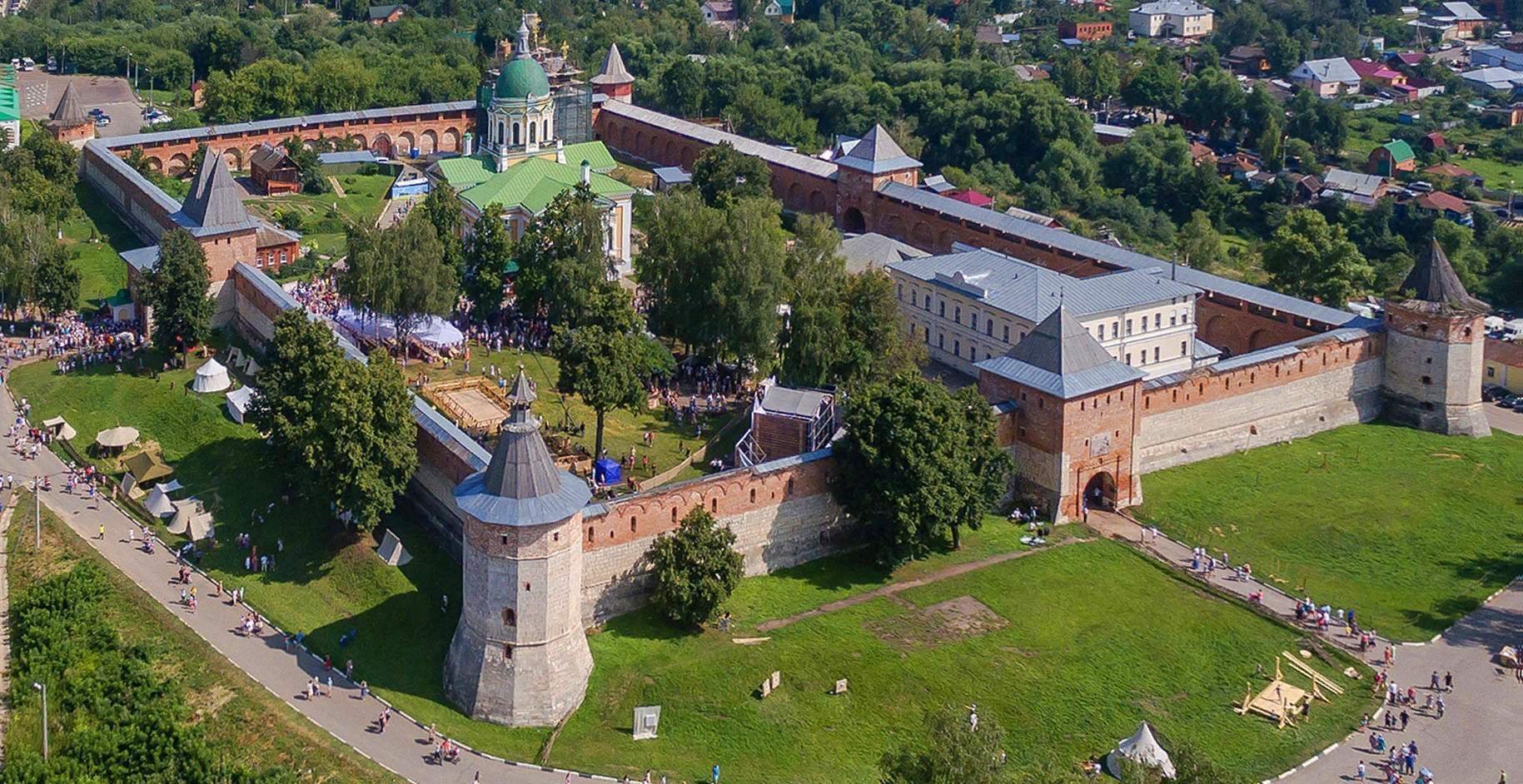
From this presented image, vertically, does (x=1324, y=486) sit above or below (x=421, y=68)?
below

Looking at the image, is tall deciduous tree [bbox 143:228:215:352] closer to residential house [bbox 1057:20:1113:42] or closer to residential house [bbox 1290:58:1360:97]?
residential house [bbox 1290:58:1360:97]

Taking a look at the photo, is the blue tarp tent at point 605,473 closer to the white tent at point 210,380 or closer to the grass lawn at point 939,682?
the grass lawn at point 939,682

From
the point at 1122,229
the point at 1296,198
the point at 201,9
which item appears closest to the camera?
the point at 1122,229

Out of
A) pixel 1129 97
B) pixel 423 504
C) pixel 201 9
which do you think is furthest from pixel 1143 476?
pixel 201 9

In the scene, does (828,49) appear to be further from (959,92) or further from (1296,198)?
(1296,198)

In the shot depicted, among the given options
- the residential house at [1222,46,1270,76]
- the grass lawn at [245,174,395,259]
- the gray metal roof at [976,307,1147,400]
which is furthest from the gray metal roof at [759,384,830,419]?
the residential house at [1222,46,1270,76]

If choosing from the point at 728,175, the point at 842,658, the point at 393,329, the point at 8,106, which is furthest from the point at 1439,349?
the point at 8,106
